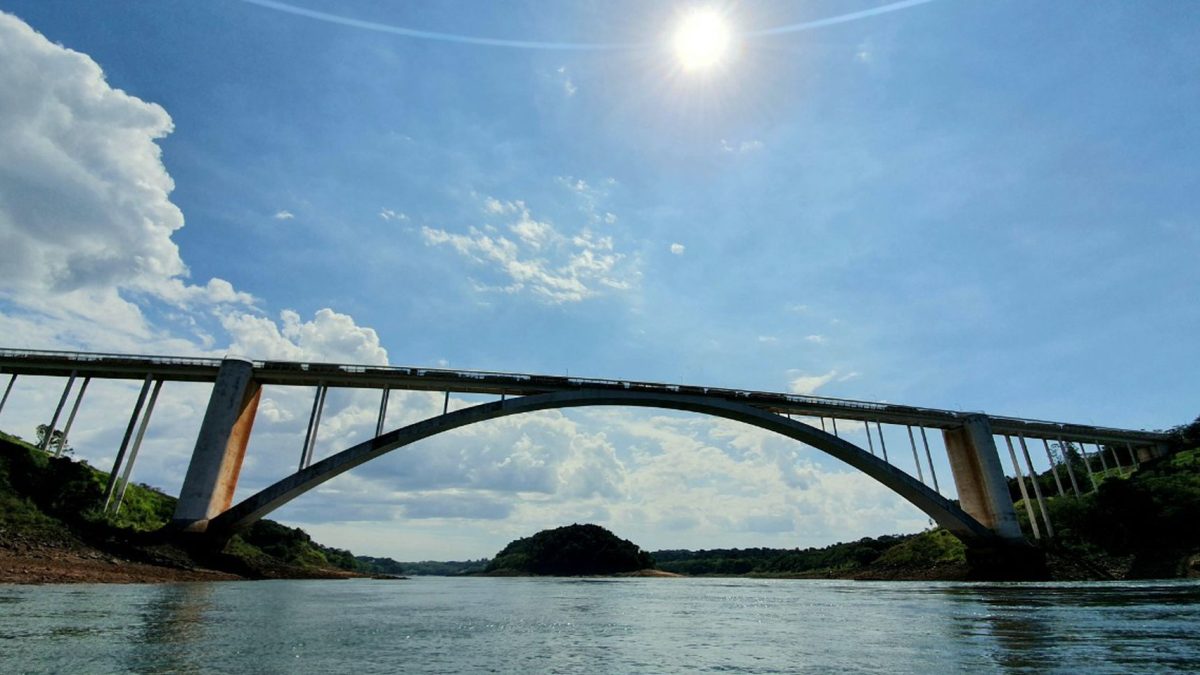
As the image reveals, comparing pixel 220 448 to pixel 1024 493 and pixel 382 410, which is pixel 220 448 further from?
pixel 1024 493

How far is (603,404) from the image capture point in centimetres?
4422

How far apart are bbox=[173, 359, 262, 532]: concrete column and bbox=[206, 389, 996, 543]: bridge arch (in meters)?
1.35

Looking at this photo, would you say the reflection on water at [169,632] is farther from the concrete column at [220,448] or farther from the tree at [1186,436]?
the tree at [1186,436]

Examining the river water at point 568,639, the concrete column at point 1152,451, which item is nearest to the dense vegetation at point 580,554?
the concrete column at point 1152,451

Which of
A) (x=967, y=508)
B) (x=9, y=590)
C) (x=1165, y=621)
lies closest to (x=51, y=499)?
(x=9, y=590)

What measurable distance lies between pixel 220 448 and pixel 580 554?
298 ft

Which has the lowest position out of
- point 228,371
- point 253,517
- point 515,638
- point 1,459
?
point 515,638

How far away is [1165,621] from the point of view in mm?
12648

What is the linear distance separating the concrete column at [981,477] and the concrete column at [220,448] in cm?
5728

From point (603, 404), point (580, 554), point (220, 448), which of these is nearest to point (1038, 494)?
point (603, 404)

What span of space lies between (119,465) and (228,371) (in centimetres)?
784

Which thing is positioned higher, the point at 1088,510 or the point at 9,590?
the point at 1088,510

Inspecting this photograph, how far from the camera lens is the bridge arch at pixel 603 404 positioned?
115ft

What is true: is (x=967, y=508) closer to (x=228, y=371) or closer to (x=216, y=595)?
(x=216, y=595)
